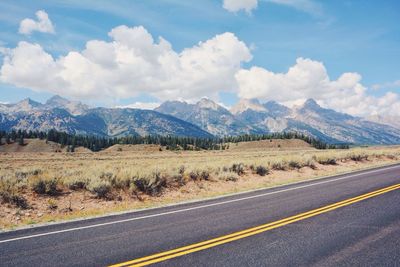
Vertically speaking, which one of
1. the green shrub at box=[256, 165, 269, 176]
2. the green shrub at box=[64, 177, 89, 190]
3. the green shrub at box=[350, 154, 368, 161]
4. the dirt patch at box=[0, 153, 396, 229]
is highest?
the green shrub at box=[350, 154, 368, 161]

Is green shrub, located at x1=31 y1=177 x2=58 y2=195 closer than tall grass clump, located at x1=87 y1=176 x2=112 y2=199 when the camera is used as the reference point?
Yes

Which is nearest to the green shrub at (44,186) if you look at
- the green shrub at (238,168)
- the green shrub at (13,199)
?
the green shrub at (13,199)

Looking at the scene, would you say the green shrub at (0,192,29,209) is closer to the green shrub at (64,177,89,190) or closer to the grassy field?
the grassy field

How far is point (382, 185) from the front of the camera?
53.2ft

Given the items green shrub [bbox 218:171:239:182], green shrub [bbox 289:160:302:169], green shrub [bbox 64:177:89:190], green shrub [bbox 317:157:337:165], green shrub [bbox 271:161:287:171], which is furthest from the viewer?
green shrub [bbox 317:157:337:165]

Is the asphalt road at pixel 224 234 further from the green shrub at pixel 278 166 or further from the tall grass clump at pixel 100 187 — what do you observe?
the green shrub at pixel 278 166

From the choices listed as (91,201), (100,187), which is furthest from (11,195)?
(100,187)

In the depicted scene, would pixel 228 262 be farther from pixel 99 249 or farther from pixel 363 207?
pixel 363 207

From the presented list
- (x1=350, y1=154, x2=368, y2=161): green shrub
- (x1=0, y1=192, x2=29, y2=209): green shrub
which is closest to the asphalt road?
(x1=0, y1=192, x2=29, y2=209): green shrub

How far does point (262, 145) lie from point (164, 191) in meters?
157

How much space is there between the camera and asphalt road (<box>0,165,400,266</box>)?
20.9ft

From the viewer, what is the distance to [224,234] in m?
8.05

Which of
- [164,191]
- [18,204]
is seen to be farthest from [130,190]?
[18,204]

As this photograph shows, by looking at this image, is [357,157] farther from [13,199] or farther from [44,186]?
[13,199]
